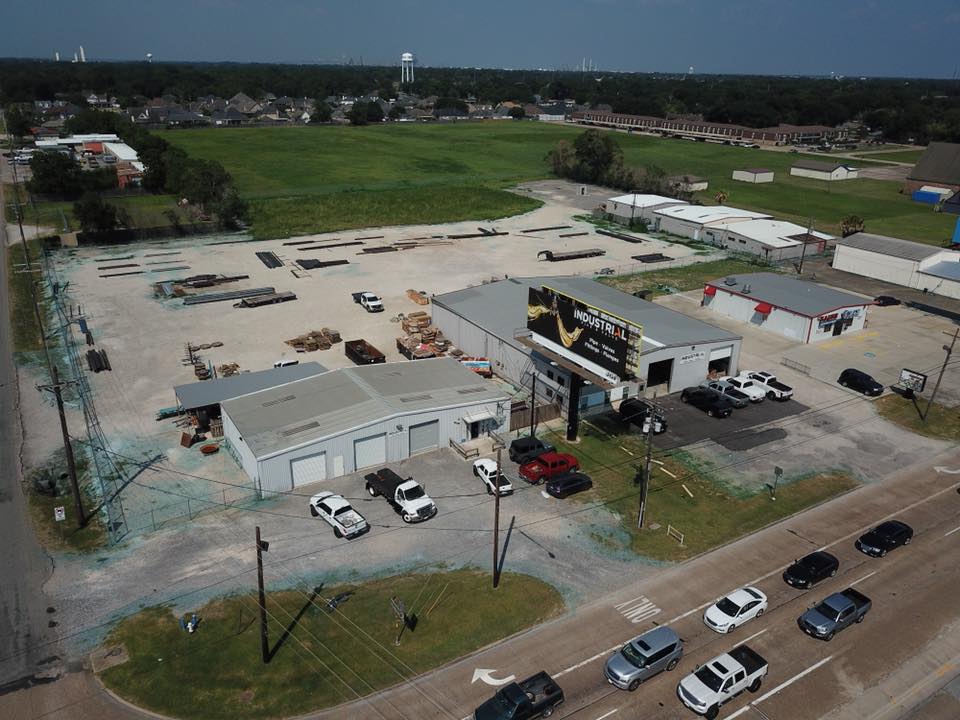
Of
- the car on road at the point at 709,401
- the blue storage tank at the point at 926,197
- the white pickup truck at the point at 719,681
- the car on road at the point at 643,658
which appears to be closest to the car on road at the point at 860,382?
the car on road at the point at 709,401

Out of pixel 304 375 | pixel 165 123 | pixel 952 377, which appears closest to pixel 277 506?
pixel 304 375

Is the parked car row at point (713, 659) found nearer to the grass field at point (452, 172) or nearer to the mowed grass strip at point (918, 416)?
the mowed grass strip at point (918, 416)

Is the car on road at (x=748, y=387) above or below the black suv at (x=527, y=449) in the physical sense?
above

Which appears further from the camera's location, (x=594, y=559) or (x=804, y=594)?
(x=594, y=559)

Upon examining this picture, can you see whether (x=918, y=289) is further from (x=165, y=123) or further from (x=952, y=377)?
(x=165, y=123)

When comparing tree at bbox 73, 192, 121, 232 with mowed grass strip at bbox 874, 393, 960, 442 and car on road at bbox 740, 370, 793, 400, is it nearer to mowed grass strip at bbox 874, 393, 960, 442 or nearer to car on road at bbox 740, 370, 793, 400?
car on road at bbox 740, 370, 793, 400

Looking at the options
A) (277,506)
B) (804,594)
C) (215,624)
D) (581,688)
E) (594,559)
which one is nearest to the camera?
(581,688)

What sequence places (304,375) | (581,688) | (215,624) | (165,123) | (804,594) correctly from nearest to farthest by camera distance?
(581,688) < (215,624) < (804,594) < (304,375) < (165,123)
